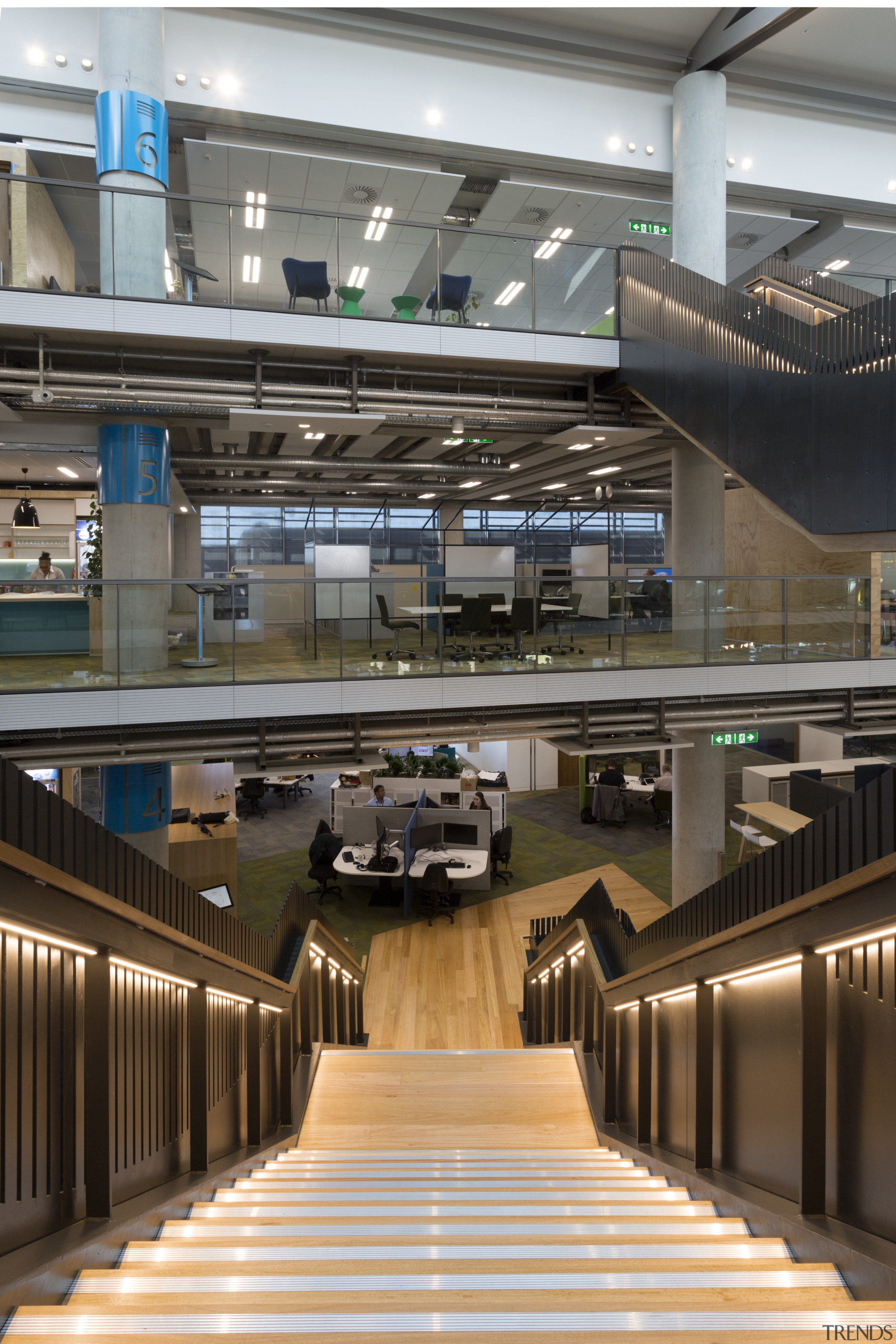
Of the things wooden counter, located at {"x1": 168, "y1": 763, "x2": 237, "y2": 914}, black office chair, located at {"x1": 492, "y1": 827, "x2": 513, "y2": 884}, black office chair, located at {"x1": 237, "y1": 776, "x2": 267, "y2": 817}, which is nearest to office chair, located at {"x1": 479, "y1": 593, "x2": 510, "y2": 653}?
black office chair, located at {"x1": 492, "y1": 827, "x2": 513, "y2": 884}

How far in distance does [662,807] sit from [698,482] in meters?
7.65

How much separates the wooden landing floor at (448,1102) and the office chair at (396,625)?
4292 mm

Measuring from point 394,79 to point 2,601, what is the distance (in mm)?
9682

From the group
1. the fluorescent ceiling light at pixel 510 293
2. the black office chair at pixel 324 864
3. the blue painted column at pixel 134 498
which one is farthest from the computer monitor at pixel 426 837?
the fluorescent ceiling light at pixel 510 293

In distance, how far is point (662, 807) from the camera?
56.2ft

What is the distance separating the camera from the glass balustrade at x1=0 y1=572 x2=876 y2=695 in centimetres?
815

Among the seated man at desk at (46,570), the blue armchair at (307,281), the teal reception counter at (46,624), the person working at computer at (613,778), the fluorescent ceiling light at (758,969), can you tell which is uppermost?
the blue armchair at (307,281)

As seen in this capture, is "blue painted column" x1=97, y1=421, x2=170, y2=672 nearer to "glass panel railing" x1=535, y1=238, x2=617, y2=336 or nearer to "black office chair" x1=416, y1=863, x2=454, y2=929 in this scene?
"glass panel railing" x1=535, y1=238, x2=617, y2=336

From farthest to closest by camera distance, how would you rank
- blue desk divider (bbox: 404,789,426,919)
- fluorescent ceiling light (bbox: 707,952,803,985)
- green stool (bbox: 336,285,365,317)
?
blue desk divider (bbox: 404,789,426,919) < green stool (bbox: 336,285,365,317) < fluorescent ceiling light (bbox: 707,952,803,985)

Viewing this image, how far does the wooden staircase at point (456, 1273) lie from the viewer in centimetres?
167

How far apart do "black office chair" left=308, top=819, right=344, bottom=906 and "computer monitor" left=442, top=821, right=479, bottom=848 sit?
1778 millimetres

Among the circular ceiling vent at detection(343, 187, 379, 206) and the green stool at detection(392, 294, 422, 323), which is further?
the circular ceiling vent at detection(343, 187, 379, 206)

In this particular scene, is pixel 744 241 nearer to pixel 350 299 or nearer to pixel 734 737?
pixel 350 299

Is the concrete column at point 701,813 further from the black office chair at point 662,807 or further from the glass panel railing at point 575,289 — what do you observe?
the glass panel railing at point 575,289
